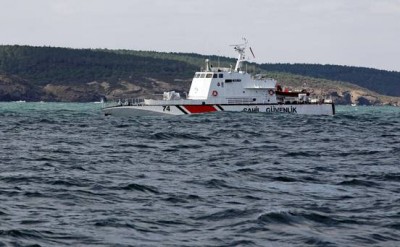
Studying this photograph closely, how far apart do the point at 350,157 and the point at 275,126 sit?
27352mm

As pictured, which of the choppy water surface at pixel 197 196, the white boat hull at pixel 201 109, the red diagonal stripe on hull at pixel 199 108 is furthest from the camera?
the red diagonal stripe on hull at pixel 199 108

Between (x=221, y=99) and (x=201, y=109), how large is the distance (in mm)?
3403

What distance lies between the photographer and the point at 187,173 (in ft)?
86.5

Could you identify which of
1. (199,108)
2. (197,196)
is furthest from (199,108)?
(197,196)

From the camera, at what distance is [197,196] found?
2081 centimetres

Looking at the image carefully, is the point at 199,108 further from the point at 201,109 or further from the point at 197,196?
the point at 197,196

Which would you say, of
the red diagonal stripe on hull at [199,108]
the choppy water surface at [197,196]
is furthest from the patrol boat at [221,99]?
the choppy water surface at [197,196]

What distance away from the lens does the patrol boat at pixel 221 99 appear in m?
79.5

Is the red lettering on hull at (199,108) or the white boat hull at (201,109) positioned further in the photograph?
the red lettering on hull at (199,108)

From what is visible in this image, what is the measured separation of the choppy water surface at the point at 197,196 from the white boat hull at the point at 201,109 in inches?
1597

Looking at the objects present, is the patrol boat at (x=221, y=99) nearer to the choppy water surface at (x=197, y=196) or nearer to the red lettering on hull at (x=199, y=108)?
the red lettering on hull at (x=199, y=108)

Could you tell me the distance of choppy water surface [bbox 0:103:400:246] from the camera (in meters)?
15.7

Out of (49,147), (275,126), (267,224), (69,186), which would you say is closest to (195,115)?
(275,126)

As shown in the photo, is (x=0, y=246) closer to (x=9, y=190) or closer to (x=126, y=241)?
(x=126, y=241)
